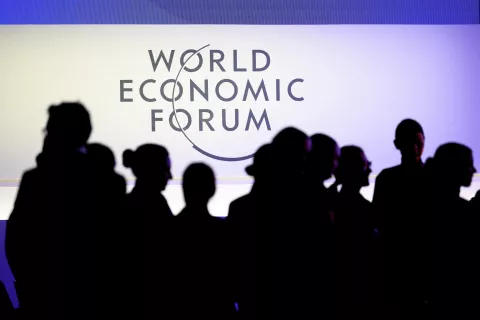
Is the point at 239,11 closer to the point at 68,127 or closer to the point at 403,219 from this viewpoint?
the point at 403,219

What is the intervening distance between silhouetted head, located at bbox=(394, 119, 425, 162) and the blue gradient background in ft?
11.9

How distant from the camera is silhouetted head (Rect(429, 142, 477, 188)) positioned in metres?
2.72

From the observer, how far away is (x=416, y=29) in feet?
22.1

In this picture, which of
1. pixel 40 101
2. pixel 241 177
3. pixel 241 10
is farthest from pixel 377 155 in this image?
pixel 40 101

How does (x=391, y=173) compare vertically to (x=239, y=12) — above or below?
below

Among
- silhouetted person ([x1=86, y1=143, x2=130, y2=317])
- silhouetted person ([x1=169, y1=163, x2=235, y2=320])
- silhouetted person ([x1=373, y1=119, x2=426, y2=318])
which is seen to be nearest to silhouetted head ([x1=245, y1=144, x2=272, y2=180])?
silhouetted person ([x1=169, y1=163, x2=235, y2=320])

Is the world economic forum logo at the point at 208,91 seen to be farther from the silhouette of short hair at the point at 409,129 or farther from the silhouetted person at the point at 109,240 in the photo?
the silhouetted person at the point at 109,240

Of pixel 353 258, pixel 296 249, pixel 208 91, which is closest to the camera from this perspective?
pixel 296 249

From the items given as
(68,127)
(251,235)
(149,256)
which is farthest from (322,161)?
(68,127)

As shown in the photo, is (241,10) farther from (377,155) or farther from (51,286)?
(51,286)

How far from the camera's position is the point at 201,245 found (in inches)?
92.4

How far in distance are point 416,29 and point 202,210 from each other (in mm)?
5040

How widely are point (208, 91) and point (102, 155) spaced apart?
157 inches

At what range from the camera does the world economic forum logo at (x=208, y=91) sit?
259 inches
